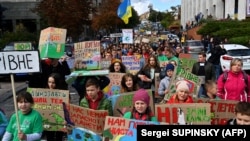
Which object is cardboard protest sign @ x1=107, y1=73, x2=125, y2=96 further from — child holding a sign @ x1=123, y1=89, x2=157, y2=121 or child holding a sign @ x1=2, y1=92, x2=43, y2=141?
child holding a sign @ x1=123, y1=89, x2=157, y2=121

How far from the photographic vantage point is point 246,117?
4180 mm

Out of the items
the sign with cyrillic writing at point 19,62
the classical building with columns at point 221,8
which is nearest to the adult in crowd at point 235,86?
the sign with cyrillic writing at point 19,62

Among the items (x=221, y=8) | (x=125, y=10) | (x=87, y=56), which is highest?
(x=221, y=8)

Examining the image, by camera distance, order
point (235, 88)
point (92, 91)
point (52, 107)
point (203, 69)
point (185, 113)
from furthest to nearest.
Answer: point (203, 69) → point (235, 88) → point (52, 107) → point (92, 91) → point (185, 113)

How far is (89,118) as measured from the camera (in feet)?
17.2

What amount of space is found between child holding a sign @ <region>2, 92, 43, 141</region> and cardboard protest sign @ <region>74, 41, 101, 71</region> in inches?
154

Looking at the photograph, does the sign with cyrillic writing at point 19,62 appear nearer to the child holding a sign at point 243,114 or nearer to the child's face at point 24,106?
the child's face at point 24,106

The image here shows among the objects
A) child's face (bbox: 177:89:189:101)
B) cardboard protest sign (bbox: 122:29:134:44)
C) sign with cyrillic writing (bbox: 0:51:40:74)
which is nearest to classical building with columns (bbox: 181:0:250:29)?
cardboard protest sign (bbox: 122:29:134:44)

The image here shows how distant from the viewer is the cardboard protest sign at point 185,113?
16.5 feet

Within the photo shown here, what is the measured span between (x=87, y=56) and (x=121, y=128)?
208 inches

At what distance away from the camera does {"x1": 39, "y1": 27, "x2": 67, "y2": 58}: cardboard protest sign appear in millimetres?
9009

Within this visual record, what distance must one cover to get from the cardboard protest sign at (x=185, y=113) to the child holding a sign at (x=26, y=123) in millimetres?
1443

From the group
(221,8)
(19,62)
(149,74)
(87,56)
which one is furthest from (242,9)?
(19,62)

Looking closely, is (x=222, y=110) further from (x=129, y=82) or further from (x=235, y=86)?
(x=129, y=82)
